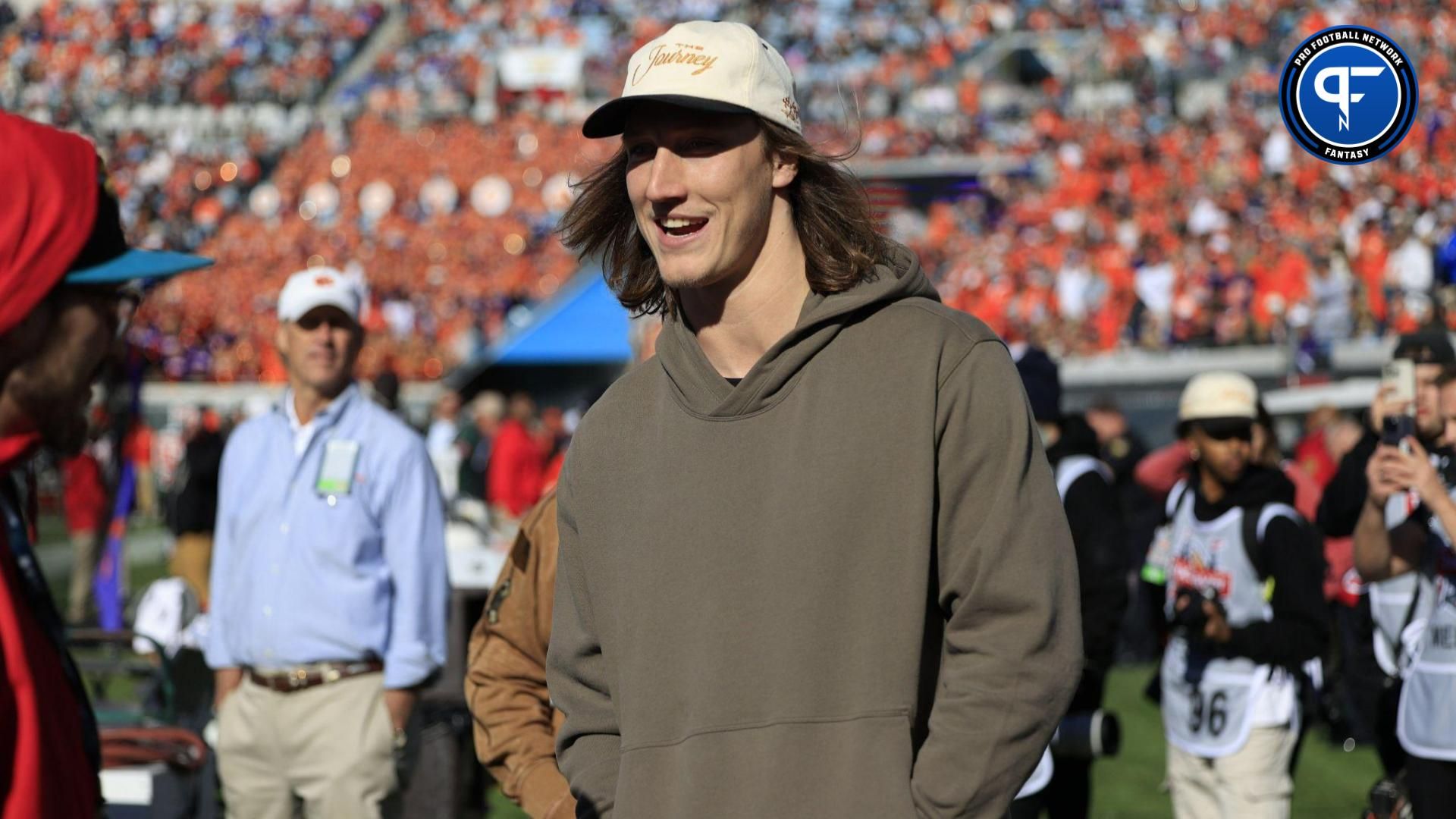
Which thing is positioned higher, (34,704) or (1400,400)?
(1400,400)

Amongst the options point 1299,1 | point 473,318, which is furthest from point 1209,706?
point 1299,1

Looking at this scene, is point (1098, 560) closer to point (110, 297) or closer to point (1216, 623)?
point (1216, 623)

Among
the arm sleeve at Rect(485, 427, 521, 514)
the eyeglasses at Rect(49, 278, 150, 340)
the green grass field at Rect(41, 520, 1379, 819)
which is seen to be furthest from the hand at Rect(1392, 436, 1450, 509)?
the arm sleeve at Rect(485, 427, 521, 514)

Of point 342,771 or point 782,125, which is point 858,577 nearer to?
point 782,125

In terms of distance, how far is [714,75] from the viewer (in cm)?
223

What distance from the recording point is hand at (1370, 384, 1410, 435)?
15.0 ft

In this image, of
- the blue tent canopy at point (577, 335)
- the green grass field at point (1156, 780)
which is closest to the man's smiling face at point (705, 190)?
the green grass field at point (1156, 780)

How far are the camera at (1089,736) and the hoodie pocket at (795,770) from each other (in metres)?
3.00

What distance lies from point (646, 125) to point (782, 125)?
0.19 metres

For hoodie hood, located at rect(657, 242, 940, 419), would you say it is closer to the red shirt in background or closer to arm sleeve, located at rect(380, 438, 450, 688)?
arm sleeve, located at rect(380, 438, 450, 688)

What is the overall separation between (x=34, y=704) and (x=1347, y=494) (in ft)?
15.4

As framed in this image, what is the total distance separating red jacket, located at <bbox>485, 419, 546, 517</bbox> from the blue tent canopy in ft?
12.5

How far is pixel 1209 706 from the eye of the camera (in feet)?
16.8

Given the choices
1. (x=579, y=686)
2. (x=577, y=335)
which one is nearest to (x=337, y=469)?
(x=579, y=686)
